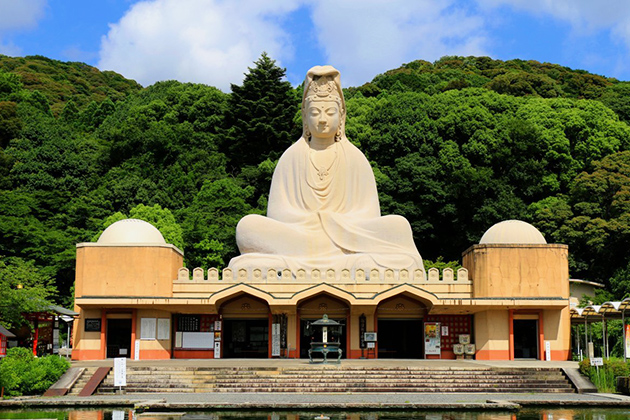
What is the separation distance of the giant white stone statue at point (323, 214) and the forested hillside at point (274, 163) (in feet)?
31.0

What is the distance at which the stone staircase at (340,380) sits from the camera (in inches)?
813

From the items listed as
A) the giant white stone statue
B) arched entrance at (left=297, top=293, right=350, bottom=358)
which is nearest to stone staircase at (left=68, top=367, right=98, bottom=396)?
the giant white stone statue

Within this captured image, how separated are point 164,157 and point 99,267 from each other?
23647mm

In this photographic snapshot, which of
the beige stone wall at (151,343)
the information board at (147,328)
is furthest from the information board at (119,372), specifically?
the information board at (147,328)

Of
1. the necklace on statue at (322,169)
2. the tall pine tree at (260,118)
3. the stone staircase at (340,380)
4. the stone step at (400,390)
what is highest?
the tall pine tree at (260,118)

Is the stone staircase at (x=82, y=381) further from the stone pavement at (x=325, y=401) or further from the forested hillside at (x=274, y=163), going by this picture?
the forested hillside at (x=274, y=163)

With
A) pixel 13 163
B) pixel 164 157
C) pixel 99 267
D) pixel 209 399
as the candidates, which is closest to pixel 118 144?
pixel 164 157

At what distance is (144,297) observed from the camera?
26.7 meters

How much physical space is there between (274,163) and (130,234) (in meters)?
21.1

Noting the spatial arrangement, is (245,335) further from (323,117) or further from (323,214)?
(323,117)

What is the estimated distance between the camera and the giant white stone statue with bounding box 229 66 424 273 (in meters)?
29.8

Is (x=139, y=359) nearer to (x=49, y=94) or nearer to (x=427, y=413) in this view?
(x=427, y=413)

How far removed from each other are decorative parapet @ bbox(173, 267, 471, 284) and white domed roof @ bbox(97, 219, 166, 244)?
1.74 metres

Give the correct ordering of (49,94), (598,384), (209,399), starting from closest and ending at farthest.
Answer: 1. (209,399)
2. (598,384)
3. (49,94)
